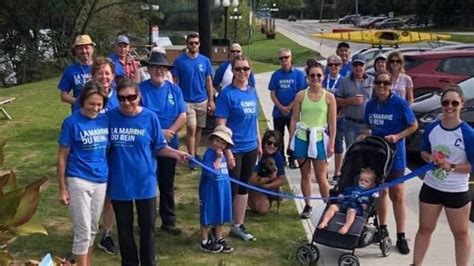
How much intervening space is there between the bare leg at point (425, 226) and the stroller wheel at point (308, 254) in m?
0.84

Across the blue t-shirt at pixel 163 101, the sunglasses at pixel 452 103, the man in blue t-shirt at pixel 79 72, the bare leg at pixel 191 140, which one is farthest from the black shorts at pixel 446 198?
the bare leg at pixel 191 140

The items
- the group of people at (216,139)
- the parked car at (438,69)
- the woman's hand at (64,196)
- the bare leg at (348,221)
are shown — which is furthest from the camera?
the parked car at (438,69)

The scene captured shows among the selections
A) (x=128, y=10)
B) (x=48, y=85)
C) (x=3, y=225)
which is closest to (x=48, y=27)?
(x=128, y=10)

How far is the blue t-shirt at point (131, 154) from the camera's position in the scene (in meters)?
5.41

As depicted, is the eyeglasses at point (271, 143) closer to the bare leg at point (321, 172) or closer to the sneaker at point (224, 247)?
the bare leg at point (321, 172)

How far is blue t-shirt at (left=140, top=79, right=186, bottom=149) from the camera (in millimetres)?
6914

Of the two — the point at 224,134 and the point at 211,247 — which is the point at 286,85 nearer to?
the point at 224,134

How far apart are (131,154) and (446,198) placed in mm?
2442

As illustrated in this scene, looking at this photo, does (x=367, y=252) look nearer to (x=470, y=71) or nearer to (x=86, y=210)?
(x=86, y=210)

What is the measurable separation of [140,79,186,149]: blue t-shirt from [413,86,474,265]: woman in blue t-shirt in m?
2.59

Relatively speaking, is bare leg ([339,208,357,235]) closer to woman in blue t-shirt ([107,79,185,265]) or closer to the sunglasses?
the sunglasses

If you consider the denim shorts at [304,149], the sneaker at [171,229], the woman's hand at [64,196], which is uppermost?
the woman's hand at [64,196]

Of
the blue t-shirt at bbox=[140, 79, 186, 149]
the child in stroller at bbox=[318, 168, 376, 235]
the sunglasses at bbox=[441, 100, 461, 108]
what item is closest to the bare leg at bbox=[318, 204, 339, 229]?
the child in stroller at bbox=[318, 168, 376, 235]

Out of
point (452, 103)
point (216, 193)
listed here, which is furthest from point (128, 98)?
point (452, 103)
